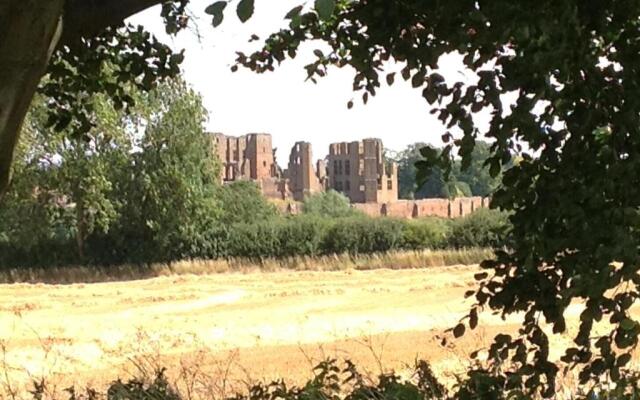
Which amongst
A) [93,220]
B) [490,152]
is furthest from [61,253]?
[490,152]

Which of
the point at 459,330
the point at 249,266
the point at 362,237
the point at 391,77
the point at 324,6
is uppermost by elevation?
the point at 391,77

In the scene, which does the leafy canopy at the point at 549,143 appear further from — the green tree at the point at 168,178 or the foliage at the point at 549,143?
the green tree at the point at 168,178

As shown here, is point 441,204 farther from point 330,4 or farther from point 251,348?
point 330,4

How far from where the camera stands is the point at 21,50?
288 cm

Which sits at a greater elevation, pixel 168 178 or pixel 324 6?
pixel 168 178

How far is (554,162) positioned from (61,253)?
1616 inches

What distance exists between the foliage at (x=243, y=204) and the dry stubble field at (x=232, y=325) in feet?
21.8

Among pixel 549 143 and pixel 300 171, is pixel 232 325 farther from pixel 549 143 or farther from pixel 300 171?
pixel 300 171

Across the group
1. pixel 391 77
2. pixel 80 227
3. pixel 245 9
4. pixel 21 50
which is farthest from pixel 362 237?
→ pixel 245 9

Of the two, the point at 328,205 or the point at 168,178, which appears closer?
the point at 168,178

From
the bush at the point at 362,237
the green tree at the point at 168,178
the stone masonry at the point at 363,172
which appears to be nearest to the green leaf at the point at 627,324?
the green tree at the point at 168,178

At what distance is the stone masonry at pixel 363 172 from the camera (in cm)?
8000

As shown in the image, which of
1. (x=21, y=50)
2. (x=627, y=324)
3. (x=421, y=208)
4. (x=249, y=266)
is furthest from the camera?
(x=421, y=208)

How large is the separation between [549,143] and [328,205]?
5958 centimetres
